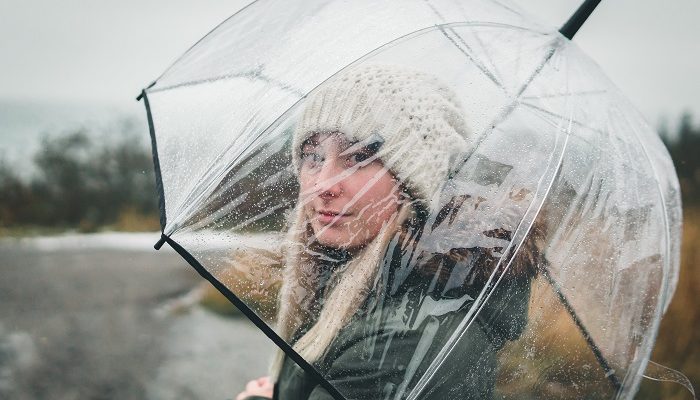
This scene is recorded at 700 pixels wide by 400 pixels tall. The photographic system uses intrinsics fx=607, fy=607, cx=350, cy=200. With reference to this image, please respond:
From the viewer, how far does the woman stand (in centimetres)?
136

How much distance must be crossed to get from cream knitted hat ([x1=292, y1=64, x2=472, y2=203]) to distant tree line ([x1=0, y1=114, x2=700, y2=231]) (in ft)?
15.7

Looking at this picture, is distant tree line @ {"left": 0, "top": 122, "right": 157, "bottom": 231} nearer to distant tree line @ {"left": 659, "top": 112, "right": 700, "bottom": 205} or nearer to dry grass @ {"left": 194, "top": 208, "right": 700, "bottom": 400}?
distant tree line @ {"left": 659, "top": 112, "right": 700, "bottom": 205}

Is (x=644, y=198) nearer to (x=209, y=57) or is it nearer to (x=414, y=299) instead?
(x=414, y=299)

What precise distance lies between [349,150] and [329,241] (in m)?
0.22

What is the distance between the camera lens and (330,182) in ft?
4.61

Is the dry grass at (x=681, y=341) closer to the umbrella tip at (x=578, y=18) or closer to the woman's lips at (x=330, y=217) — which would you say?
the umbrella tip at (x=578, y=18)

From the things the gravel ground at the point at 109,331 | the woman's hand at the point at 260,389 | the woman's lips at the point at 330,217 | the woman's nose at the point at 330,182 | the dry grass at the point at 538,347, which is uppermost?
the woman's nose at the point at 330,182

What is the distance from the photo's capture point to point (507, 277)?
145 cm

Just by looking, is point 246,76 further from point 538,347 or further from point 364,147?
point 538,347

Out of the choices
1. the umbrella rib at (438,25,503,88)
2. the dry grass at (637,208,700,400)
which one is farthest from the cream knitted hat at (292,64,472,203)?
the dry grass at (637,208,700,400)

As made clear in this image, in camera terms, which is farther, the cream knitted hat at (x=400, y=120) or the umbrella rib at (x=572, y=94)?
the umbrella rib at (x=572, y=94)

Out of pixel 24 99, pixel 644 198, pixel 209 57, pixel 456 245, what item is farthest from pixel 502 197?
pixel 24 99

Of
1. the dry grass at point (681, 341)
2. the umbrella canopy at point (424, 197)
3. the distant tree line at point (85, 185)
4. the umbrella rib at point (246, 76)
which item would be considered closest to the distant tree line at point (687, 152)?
the dry grass at point (681, 341)

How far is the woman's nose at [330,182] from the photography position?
1404 millimetres
